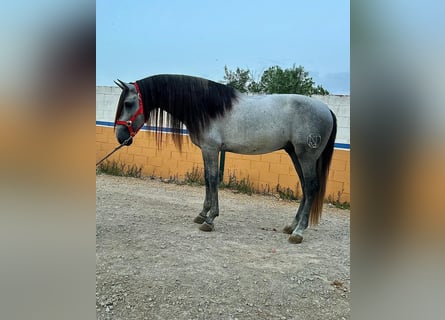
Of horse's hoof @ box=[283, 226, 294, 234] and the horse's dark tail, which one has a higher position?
the horse's dark tail

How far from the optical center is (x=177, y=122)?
2631 mm

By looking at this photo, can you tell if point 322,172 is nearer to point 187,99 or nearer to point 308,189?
point 308,189

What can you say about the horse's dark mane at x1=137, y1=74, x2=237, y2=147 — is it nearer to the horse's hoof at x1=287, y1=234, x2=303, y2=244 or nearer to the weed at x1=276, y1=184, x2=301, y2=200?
the horse's hoof at x1=287, y1=234, x2=303, y2=244

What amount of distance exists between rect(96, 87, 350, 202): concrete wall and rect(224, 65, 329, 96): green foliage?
0.28 meters

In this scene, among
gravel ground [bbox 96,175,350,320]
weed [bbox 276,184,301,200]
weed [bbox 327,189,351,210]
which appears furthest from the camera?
weed [bbox 276,184,301,200]

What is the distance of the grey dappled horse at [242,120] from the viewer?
2.47m

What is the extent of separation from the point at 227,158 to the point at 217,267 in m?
2.44

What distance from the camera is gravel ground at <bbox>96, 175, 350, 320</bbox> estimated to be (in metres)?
1.59

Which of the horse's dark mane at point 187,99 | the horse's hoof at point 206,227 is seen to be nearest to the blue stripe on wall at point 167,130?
the horse's dark mane at point 187,99

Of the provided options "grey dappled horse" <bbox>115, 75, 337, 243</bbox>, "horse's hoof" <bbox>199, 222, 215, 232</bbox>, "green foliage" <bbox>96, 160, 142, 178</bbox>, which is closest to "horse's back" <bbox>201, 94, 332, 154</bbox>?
"grey dappled horse" <bbox>115, 75, 337, 243</bbox>

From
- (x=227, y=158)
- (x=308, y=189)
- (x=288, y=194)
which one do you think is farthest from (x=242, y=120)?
(x=227, y=158)

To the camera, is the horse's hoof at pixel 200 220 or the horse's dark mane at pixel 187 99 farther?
the horse's hoof at pixel 200 220

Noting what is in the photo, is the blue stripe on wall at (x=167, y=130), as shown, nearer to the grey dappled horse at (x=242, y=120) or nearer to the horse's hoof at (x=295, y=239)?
the grey dappled horse at (x=242, y=120)

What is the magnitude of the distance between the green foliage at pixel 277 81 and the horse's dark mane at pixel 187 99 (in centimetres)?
135
